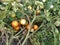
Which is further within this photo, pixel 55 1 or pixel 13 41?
pixel 55 1

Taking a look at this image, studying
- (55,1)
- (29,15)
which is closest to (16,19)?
(29,15)

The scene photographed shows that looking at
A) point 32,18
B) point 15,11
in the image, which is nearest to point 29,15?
point 32,18

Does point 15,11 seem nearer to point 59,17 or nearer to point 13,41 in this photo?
point 13,41

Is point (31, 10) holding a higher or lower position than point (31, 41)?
higher

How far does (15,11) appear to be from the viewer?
3.98 ft

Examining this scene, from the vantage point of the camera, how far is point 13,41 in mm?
1285

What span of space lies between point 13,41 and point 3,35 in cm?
8

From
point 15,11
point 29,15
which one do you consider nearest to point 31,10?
point 29,15

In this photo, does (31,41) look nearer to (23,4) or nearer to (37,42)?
(37,42)

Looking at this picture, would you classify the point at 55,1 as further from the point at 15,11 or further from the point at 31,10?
the point at 15,11

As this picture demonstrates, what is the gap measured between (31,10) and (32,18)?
0.05 m

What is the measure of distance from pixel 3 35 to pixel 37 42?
0.23 m

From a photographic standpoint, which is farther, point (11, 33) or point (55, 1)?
point (55, 1)

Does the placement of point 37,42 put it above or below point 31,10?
below
